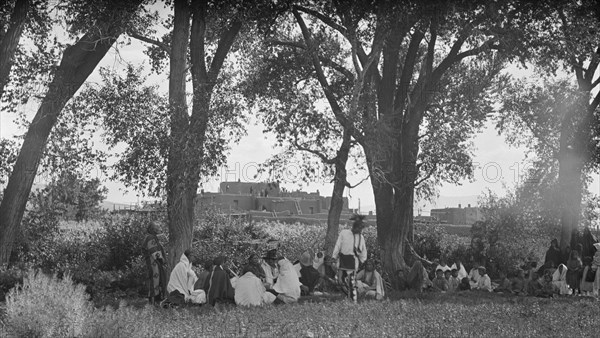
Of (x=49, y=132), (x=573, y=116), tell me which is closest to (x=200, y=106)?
(x=49, y=132)

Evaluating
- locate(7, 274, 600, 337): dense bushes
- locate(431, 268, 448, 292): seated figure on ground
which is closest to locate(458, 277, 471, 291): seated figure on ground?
locate(431, 268, 448, 292): seated figure on ground

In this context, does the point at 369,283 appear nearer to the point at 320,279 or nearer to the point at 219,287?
the point at 320,279

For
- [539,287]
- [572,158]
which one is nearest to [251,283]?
[539,287]

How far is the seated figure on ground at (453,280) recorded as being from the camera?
1902 cm

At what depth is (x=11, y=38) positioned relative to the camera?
17.6 m

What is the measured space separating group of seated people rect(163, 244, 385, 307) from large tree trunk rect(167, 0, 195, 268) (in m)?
0.82

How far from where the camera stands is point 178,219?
1616cm

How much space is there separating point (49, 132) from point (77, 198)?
26989mm

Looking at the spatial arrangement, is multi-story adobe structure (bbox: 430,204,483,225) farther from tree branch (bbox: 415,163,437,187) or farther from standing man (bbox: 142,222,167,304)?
standing man (bbox: 142,222,167,304)

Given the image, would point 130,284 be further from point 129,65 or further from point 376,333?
point 376,333

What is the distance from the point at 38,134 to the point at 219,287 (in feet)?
22.6

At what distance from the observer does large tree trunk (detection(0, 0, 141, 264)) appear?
59.3ft

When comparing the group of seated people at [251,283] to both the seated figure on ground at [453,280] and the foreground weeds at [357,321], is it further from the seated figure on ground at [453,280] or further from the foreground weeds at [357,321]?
the seated figure on ground at [453,280]

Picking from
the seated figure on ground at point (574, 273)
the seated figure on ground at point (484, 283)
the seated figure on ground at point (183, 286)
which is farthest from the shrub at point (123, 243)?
the seated figure on ground at point (574, 273)
